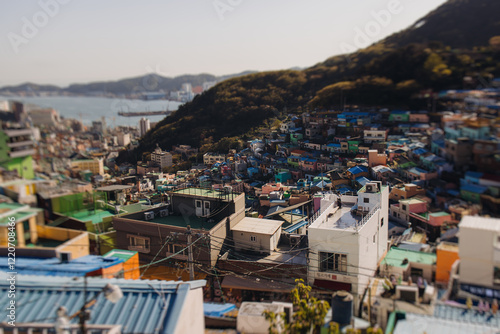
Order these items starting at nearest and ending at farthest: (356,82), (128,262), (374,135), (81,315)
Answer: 1. (81,315)
2. (128,262)
3. (374,135)
4. (356,82)

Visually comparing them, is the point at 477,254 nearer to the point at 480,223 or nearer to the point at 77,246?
the point at 480,223

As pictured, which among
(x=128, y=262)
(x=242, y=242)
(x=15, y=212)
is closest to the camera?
(x=15, y=212)

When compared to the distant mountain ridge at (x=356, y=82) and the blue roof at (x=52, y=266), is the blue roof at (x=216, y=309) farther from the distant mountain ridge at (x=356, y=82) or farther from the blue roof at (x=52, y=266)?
the distant mountain ridge at (x=356, y=82)

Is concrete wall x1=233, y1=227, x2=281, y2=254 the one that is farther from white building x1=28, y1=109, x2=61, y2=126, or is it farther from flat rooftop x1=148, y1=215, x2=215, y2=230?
white building x1=28, y1=109, x2=61, y2=126

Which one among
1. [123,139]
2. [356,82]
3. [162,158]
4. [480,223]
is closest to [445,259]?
[480,223]

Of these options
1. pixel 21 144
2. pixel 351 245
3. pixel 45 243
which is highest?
pixel 21 144

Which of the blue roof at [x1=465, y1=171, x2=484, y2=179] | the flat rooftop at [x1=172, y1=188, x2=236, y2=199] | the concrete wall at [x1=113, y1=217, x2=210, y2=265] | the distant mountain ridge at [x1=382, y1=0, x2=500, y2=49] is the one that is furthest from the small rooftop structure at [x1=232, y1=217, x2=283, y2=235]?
the distant mountain ridge at [x1=382, y1=0, x2=500, y2=49]

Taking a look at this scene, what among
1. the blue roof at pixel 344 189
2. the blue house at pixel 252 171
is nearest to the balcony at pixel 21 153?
the blue roof at pixel 344 189
